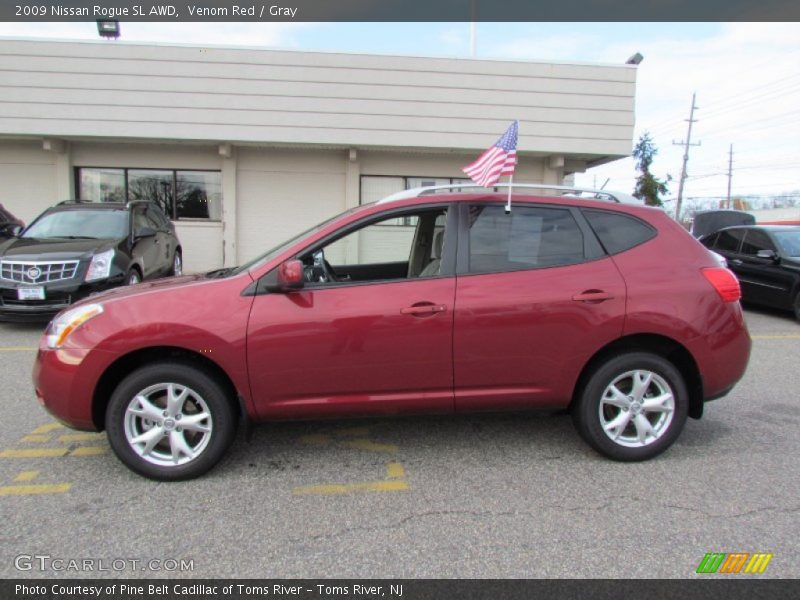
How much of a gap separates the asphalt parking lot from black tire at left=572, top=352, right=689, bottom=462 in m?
0.14

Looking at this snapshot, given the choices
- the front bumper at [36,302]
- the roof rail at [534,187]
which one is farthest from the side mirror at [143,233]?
the roof rail at [534,187]

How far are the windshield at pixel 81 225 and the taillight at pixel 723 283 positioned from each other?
7765 millimetres

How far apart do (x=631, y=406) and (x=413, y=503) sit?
1535 millimetres

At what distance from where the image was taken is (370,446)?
374cm

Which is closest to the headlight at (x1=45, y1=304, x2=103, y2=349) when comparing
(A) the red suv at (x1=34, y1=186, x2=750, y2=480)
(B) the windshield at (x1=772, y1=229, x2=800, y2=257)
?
(A) the red suv at (x1=34, y1=186, x2=750, y2=480)

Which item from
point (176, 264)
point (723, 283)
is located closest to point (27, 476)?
point (723, 283)

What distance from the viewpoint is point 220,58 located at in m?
11.0

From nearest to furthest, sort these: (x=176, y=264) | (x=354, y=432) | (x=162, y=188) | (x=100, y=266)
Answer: (x=354, y=432), (x=100, y=266), (x=176, y=264), (x=162, y=188)

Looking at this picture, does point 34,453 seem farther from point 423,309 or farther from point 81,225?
point 81,225

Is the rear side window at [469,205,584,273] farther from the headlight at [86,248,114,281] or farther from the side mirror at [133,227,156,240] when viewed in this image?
the side mirror at [133,227,156,240]

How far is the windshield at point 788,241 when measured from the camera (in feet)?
29.2

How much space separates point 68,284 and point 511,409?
240 inches
